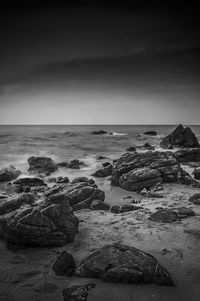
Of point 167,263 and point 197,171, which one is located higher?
point 197,171

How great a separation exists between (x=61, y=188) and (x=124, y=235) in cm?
504

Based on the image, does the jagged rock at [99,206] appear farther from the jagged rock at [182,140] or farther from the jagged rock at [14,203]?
the jagged rock at [182,140]

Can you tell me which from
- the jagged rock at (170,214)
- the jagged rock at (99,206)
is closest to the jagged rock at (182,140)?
the jagged rock at (170,214)

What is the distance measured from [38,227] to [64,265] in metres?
1.64

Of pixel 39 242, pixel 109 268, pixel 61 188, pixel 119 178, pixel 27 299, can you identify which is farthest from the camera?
pixel 119 178

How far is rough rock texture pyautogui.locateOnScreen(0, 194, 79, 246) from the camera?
24.0 ft

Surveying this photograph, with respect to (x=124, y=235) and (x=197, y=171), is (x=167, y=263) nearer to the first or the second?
(x=124, y=235)

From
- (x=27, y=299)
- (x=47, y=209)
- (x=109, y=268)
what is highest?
(x=47, y=209)

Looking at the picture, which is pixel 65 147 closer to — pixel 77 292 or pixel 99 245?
pixel 99 245

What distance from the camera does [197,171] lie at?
53.6 feet

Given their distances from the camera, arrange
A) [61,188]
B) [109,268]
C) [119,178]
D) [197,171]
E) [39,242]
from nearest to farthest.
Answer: [109,268]
[39,242]
[61,188]
[119,178]
[197,171]

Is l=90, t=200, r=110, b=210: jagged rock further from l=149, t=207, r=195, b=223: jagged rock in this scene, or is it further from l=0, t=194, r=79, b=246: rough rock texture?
l=0, t=194, r=79, b=246: rough rock texture

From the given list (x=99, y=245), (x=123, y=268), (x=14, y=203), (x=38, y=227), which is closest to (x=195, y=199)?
(x=99, y=245)

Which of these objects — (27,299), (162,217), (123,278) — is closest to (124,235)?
(162,217)
